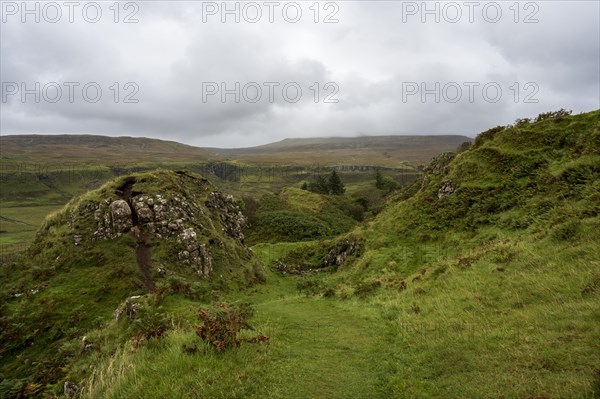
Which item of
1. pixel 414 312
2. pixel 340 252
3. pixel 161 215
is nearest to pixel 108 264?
pixel 161 215

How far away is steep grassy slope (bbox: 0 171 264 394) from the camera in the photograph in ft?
73.3

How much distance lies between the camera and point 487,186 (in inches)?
1160

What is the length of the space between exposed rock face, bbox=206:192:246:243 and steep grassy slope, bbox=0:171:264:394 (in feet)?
6.80

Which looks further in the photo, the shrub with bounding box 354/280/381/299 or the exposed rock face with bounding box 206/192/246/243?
the exposed rock face with bounding box 206/192/246/243

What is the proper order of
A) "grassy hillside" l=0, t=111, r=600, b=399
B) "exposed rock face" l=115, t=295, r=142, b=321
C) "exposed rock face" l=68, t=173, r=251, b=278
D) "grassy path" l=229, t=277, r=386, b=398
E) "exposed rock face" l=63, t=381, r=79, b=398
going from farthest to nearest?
"exposed rock face" l=68, t=173, r=251, b=278, "exposed rock face" l=115, t=295, r=142, b=321, "exposed rock face" l=63, t=381, r=79, b=398, "grassy path" l=229, t=277, r=386, b=398, "grassy hillside" l=0, t=111, r=600, b=399

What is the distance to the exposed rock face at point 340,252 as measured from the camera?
39.2 meters

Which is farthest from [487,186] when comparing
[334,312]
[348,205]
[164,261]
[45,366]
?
[348,205]

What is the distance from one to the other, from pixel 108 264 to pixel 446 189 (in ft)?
102

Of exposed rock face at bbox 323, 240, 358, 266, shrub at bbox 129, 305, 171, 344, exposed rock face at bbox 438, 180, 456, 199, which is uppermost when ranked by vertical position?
exposed rock face at bbox 438, 180, 456, 199

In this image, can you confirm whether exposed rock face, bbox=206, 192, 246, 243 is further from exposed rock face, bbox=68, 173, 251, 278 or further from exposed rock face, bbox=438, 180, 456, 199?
exposed rock face, bbox=438, 180, 456, 199

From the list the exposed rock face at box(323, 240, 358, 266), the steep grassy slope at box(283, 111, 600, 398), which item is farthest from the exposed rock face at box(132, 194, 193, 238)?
the exposed rock face at box(323, 240, 358, 266)

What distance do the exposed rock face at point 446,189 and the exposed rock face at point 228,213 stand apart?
24214 millimetres

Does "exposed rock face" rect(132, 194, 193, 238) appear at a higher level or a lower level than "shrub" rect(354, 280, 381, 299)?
higher

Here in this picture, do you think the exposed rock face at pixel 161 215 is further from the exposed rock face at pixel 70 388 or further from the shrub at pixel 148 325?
the exposed rock face at pixel 70 388
